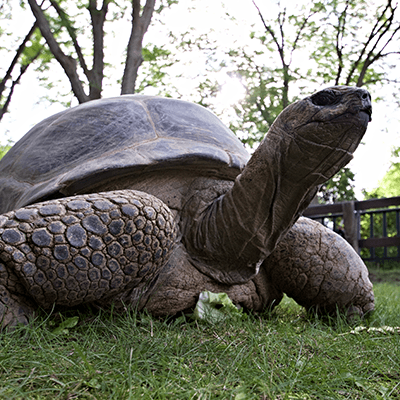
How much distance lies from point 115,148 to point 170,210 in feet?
1.65

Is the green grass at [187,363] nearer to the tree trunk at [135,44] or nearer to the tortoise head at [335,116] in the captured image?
the tortoise head at [335,116]

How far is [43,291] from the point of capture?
189cm

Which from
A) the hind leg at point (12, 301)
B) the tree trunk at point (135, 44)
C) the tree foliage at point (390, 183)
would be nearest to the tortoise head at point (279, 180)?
the hind leg at point (12, 301)

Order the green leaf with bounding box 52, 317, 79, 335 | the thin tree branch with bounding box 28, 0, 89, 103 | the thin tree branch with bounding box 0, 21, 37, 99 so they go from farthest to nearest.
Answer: the thin tree branch with bounding box 0, 21, 37, 99 < the thin tree branch with bounding box 28, 0, 89, 103 < the green leaf with bounding box 52, 317, 79, 335

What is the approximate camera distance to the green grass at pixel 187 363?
50.0 inches

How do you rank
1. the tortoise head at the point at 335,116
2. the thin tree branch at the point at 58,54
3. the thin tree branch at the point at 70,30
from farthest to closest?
1. the thin tree branch at the point at 70,30
2. the thin tree branch at the point at 58,54
3. the tortoise head at the point at 335,116

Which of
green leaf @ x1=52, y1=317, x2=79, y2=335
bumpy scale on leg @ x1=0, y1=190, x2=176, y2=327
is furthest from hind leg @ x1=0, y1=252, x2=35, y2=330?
green leaf @ x1=52, y1=317, x2=79, y2=335

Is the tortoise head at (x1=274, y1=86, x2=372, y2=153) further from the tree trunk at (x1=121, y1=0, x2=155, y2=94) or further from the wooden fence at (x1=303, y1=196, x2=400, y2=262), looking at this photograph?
the wooden fence at (x1=303, y1=196, x2=400, y2=262)

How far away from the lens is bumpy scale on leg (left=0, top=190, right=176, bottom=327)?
5.96 ft

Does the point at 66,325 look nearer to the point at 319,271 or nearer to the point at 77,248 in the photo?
the point at 77,248

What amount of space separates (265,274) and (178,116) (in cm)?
123

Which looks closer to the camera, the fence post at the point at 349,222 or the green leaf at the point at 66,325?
the green leaf at the point at 66,325

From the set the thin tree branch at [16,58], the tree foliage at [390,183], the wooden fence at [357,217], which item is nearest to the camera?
the wooden fence at [357,217]

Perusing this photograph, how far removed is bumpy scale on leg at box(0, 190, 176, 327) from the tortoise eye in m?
0.93
